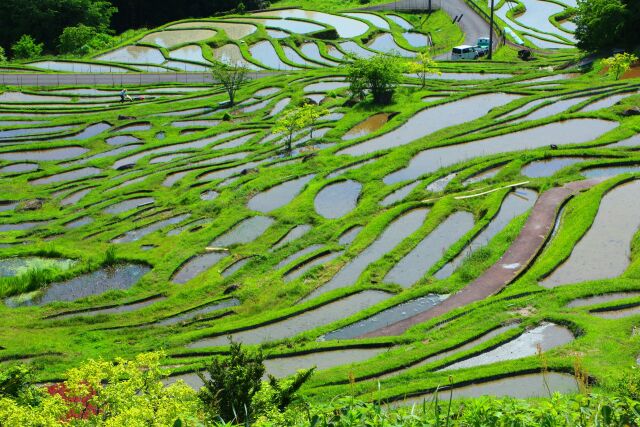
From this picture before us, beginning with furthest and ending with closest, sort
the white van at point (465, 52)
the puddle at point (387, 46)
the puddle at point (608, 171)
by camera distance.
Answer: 1. the puddle at point (387, 46)
2. the white van at point (465, 52)
3. the puddle at point (608, 171)

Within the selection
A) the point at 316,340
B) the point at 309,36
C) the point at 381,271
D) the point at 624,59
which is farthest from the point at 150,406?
the point at 309,36

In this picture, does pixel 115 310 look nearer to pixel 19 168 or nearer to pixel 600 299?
pixel 600 299

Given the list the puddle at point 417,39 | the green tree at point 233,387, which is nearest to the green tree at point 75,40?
the puddle at point 417,39

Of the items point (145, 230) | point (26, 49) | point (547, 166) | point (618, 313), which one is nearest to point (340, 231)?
point (145, 230)

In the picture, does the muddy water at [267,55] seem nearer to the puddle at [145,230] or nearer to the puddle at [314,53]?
the puddle at [314,53]

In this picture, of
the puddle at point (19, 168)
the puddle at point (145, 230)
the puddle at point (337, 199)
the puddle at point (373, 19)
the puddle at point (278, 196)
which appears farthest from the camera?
the puddle at point (373, 19)

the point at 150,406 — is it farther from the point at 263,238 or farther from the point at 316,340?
the point at 263,238
